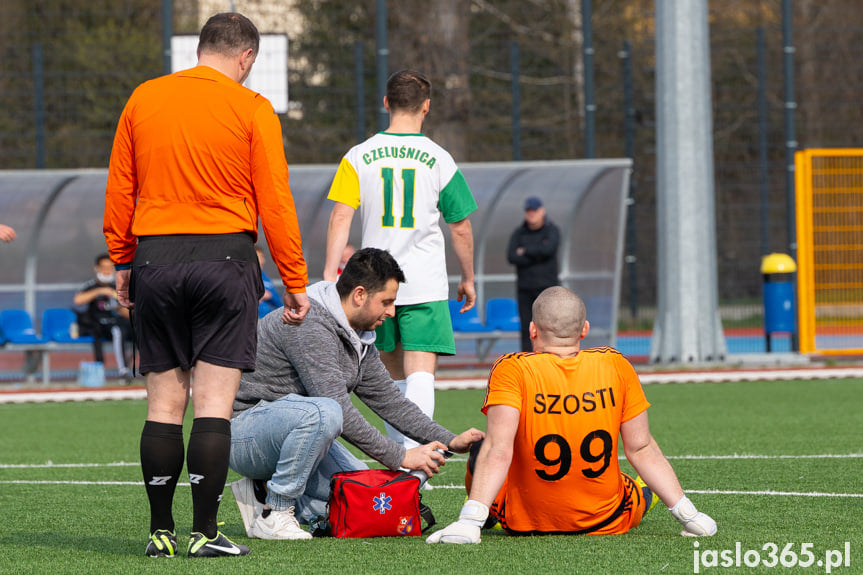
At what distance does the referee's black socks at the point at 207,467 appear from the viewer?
4.57 metres

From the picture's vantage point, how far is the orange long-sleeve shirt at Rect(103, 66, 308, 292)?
182 inches

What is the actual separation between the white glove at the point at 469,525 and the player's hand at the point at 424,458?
514mm

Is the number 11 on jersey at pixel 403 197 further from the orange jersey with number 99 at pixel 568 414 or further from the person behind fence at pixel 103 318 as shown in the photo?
the person behind fence at pixel 103 318

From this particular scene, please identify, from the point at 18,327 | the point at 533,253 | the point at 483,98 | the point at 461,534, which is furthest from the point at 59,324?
the point at 461,534

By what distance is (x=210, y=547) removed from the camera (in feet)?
15.1

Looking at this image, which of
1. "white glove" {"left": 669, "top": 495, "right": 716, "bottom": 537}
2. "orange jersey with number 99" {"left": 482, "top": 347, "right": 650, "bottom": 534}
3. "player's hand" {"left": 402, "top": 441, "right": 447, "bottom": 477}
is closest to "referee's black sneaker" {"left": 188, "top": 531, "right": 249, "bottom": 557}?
"player's hand" {"left": 402, "top": 441, "right": 447, "bottom": 477}

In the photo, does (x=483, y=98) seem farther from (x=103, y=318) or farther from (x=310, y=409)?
(x=310, y=409)

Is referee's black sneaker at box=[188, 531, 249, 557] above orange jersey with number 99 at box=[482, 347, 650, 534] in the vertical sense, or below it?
below

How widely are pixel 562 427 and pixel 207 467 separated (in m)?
1.29

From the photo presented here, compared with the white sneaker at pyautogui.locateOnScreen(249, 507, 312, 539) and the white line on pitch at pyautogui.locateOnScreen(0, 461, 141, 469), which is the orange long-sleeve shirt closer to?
the white sneaker at pyautogui.locateOnScreen(249, 507, 312, 539)

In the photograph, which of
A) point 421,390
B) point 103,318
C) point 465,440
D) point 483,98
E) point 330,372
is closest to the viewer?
point 465,440

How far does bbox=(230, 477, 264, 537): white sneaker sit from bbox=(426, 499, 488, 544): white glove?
92 cm

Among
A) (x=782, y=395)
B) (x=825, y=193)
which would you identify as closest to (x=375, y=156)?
(x=782, y=395)

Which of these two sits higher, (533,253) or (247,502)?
(533,253)
